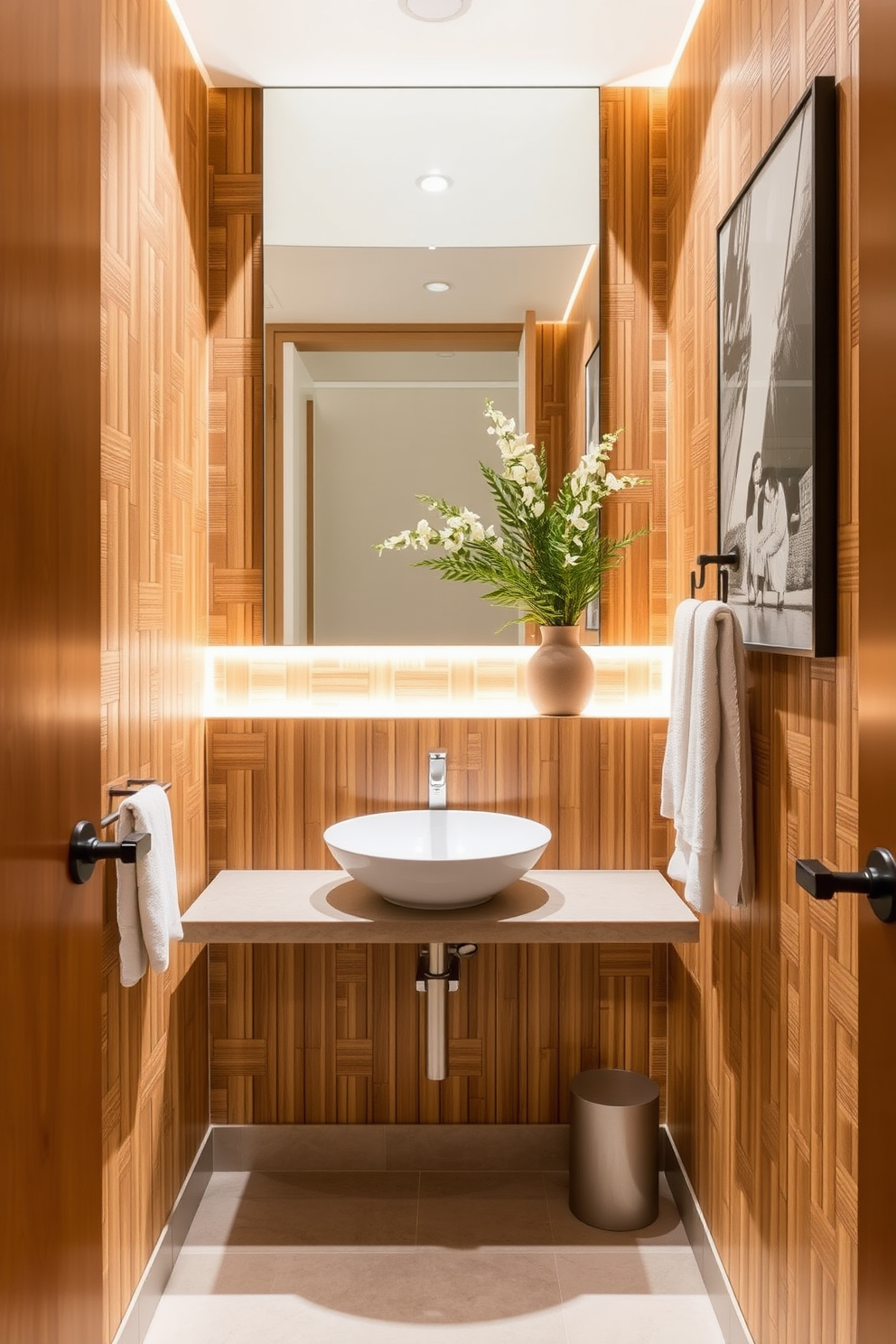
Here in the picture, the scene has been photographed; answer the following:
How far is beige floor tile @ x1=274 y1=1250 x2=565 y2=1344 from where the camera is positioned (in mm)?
1815

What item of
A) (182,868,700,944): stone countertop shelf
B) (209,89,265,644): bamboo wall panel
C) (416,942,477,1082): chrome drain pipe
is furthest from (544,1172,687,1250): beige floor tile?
(209,89,265,644): bamboo wall panel

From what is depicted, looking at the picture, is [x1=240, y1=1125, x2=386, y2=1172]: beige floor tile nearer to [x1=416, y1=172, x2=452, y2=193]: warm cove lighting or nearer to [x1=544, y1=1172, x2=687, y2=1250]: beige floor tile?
[x1=544, y1=1172, x2=687, y2=1250]: beige floor tile

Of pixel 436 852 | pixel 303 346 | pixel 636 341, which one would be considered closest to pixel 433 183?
pixel 303 346

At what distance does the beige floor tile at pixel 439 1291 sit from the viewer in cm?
182

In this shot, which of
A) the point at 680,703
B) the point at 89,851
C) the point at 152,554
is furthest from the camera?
the point at 152,554

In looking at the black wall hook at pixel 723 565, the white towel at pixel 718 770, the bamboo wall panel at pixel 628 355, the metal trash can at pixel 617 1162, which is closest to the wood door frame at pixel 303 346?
the bamboo wall panel at pixel 628 355

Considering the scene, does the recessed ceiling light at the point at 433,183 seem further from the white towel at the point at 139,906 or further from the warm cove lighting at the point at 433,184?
the white towel at the point at 139,906

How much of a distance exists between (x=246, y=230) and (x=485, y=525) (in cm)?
93

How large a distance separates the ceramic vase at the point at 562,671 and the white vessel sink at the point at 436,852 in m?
0.29

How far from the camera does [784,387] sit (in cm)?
144

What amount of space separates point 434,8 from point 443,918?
1.88 m

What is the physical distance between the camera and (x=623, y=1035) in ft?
7.67

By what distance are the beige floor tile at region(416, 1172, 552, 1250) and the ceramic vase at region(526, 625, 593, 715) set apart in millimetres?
1136

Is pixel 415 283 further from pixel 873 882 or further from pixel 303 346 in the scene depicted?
pixel 873 882
